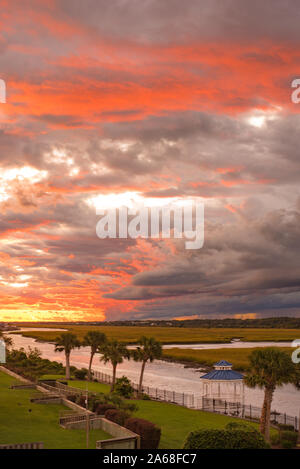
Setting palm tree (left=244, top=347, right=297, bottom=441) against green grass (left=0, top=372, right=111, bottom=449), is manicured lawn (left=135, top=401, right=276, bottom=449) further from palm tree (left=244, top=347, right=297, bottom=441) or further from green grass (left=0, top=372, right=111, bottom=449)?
green grass (left=0, top=372, right=111, bottom=449)

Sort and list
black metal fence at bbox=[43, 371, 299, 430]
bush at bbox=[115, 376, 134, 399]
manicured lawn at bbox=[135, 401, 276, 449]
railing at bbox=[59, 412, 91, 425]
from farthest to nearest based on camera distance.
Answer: bush at bbox=[115, 376, 134, 399], black metal fence at bbox=[43, 371, 299, 430], manicured lawn at bbox=[135, 401, 276, 449], railing at bbox=[59, 412, 91, 425]

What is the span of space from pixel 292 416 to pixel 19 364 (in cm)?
5009

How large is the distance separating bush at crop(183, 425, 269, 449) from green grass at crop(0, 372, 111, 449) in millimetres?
10027

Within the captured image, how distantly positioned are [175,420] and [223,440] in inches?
911

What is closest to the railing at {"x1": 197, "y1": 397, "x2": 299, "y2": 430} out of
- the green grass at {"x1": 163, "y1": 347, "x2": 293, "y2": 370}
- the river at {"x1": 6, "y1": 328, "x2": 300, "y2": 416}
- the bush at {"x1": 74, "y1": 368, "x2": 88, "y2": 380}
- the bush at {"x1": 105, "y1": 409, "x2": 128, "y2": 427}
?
the river at {"x1": 6, "y1": 328, "x2": 300, "y2": 416}

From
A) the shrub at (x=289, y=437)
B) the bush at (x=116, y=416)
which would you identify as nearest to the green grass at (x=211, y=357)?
the shrub at (x=289, y=437)

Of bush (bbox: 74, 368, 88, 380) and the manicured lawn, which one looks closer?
the manicured lawn

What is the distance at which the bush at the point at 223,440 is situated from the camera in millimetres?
25438

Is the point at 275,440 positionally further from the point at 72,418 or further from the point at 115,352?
the point at 115,352

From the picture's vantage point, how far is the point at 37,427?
121 ft

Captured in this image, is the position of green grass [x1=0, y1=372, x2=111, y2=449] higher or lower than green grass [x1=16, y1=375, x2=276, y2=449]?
higher

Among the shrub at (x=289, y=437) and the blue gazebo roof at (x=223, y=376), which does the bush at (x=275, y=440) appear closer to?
the shrub at (x=289, y=437)

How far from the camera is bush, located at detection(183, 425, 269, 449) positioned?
25438mm
